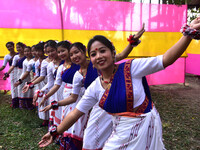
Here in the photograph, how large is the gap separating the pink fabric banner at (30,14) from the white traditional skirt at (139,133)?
5.20 m

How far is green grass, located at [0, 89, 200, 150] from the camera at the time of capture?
316 cm

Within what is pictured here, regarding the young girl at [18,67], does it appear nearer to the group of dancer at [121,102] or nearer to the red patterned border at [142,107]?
the group of dancer at [121,102]

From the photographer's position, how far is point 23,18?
18.5 ft

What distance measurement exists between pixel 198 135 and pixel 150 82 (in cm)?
346

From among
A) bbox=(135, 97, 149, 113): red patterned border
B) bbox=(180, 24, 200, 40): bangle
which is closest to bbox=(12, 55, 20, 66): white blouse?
bbox=(135, 97, 149, 113): red patterned border

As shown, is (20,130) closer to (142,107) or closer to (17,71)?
(17,71)

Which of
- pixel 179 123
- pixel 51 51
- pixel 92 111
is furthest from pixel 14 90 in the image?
pixel 179 123

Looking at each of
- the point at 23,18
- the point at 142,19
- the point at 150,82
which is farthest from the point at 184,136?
the point at 23,18

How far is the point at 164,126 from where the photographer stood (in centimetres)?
379

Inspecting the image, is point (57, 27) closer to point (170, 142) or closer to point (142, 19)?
point (142, 19)

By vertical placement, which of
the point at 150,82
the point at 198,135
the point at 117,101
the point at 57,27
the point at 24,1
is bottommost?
the point at 198,135

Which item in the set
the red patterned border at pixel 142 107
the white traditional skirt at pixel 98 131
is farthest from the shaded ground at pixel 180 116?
the red patterned border at pixel 142 107

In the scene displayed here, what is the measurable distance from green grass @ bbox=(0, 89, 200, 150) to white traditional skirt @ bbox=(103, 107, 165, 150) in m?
1.92

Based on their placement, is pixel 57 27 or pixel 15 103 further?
pixel 57 27
